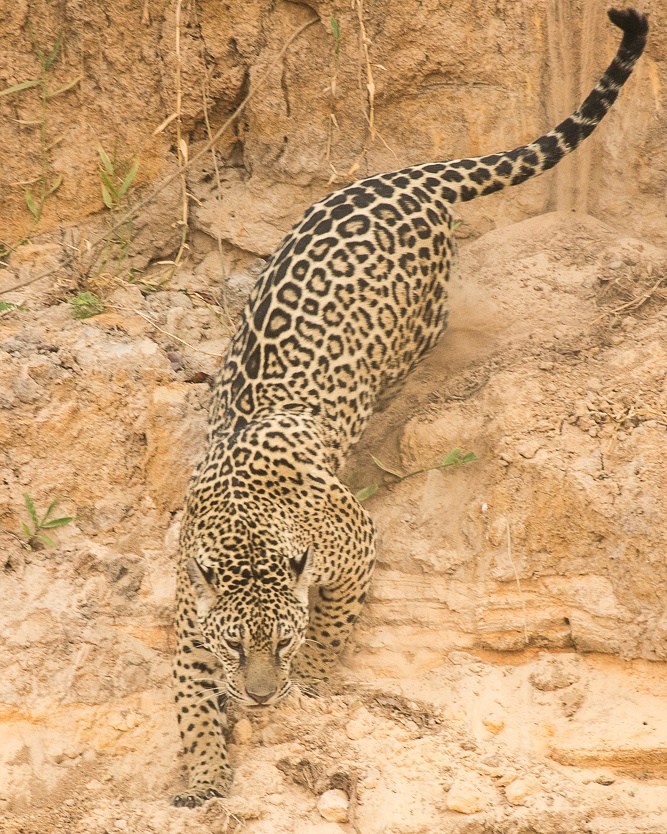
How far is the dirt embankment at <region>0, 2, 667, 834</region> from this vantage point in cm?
543

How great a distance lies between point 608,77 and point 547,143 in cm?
48

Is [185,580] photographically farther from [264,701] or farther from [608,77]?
[608,77]

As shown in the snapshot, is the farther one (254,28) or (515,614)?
(254,28)

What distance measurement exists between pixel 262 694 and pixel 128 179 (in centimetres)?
353

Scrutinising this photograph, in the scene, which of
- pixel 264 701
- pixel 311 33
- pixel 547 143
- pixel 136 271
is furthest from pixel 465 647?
pixel 311 33

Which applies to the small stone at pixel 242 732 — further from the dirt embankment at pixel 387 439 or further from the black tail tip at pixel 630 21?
the black tail tip at pixel 630 21

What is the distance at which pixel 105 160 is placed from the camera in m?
7.44

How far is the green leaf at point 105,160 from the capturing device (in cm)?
744

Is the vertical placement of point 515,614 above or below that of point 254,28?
below

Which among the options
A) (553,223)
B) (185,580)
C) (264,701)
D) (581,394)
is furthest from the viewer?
(553,223)

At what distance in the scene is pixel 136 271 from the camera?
7613mm

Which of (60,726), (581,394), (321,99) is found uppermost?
(321,99)

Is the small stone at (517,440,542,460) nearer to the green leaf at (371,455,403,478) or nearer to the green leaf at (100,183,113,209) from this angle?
the green leaf at (371,455,403,478)

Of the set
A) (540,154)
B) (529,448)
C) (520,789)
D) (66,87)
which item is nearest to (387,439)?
(529,448)
